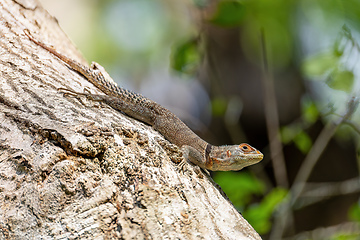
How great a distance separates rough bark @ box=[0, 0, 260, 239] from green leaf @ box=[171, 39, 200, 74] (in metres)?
2.32

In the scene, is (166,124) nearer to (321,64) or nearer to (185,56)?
(185,56)

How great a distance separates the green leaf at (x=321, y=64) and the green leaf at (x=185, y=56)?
1680 millimetres

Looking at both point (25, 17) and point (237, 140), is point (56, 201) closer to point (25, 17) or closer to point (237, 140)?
point (25, 17)

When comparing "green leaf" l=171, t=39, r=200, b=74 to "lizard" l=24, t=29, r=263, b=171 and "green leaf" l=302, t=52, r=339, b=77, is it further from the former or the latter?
"green leaf" l=302, t=52, r=339, b=77

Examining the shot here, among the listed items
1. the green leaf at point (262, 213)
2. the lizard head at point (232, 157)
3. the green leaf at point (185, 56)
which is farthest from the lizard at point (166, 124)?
the green leaf at point (185, 56)

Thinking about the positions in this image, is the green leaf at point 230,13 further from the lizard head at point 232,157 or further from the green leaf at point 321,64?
the lizard head at point 232,157

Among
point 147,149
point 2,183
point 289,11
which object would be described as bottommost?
point 2,183

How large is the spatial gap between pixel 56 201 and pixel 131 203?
0.52 m

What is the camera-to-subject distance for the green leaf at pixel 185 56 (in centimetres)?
538

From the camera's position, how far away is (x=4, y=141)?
273 centimetres

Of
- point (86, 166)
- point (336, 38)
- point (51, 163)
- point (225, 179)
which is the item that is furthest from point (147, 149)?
point (336, 38)

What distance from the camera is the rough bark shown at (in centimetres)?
239

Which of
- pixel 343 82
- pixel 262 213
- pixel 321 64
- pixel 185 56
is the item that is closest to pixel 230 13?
pixel 185 56

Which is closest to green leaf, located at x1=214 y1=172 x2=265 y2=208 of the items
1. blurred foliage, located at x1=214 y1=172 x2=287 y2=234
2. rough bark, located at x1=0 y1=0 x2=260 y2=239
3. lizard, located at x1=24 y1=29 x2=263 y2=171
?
blurred foliage, located at x1=214 y1=172 x2=287 y2=234
